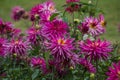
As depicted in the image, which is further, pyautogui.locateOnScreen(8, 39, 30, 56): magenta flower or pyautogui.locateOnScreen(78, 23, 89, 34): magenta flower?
pyautogui.locateOnScreen(78, 23, 89, 34): magenta flower

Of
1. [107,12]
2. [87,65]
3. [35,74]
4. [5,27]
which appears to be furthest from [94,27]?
[107,12]

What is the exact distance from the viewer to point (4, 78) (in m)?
3.05

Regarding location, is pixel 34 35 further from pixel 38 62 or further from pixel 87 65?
pixel 87 65

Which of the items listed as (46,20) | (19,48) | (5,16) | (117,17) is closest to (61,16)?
(46,20)

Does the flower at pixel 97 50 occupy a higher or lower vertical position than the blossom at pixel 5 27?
lower

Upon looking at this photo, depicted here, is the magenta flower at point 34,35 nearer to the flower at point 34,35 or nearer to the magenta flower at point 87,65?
the flower at point 34,35

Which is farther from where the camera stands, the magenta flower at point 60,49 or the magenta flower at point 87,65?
the magenta flower at point 87,65

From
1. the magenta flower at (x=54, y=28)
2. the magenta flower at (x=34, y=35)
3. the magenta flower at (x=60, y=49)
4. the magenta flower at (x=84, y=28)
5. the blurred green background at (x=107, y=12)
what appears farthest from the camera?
the blurred green background at (x=107, y=12)

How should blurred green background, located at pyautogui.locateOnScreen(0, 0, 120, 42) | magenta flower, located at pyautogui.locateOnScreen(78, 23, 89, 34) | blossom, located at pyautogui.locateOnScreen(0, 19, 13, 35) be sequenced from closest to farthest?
magenta flower, located at pyautogui.locateOnScreen(78, 23, 89, 34) < blossom, located at pyautogui.locateOnScreen(0, 19, 13, 35) < blurred green background, located at pyautogui.locateOnScreen(0, 0, 120, 42)

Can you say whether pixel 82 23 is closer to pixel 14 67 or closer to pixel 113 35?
pixel 14 67

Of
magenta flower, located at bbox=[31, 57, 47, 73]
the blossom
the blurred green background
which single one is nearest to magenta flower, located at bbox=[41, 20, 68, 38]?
magenta flower, located at bbox=[31, 57, 47, 73]

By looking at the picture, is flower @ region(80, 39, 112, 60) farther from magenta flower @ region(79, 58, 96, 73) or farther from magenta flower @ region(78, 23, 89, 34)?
magenta flower @ region(78, 23, 89, 34)

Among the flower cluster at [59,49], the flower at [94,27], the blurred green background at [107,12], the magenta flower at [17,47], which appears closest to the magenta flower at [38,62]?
the flower cluster at [59,49]

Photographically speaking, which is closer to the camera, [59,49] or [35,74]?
[59,49]
